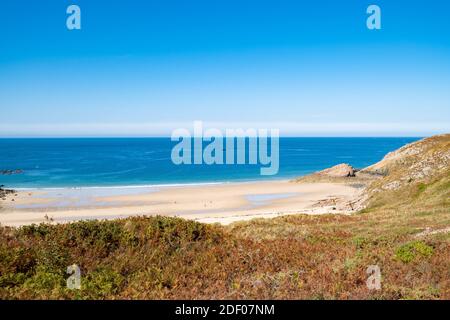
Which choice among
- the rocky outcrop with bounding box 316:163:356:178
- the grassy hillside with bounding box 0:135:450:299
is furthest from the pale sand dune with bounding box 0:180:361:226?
the grassy hillside with bounding box 0:135:450:299

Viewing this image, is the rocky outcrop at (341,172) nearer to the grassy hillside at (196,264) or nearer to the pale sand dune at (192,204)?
the pale sand dune at (192,204)

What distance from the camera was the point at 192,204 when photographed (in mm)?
53031

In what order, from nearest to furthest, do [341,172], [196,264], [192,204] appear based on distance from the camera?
1. [196,264]
2. [192,204]
3. [341,172]

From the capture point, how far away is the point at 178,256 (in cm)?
1126

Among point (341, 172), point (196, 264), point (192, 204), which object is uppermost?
point (196, 264)

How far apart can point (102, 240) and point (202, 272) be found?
14.2 ft

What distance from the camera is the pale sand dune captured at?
42.7 meters

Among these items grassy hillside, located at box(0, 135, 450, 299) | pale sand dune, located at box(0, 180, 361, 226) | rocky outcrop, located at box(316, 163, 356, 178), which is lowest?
pale sand dune, located at box(0, 180, 361, 226)

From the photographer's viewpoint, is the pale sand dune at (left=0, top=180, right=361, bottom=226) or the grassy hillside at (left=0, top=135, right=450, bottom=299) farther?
the pale sand dune at (left=0, top=180, right=361, bottom=226)

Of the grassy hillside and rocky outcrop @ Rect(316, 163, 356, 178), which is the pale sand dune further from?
the grassy hillside

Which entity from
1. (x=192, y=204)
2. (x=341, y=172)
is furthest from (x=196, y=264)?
(x=341, y=172)

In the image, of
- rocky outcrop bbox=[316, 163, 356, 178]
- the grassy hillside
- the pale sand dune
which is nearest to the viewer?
the grassy hillside

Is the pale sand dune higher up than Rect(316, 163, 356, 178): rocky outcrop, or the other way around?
Rect(316, 163, 356, 178): rocky outcrop

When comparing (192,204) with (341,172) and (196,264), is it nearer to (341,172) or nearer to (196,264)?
(341,172)
